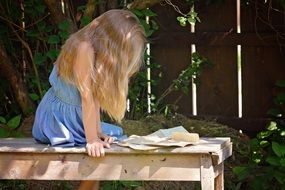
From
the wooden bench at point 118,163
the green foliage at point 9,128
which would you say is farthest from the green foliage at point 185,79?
the wooden bench at point 118,163

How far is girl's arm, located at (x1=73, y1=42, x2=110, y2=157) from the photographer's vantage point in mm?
3656

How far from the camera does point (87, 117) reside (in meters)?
3.68

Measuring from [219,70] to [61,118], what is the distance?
2.64m

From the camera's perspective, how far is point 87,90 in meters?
3.69

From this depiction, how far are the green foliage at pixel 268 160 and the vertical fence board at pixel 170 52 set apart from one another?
98cm

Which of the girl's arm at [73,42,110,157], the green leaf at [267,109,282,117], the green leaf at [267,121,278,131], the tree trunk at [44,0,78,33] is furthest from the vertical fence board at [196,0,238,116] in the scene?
the girl's arm at [73,42,110,157]

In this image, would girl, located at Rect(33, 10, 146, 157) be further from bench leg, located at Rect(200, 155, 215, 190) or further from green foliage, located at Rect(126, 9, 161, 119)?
green foliage, located at Rect(126, 9, 161, 119)

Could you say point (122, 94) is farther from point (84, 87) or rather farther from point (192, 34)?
point (192, 34)

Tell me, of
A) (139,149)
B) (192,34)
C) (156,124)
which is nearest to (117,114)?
(139,149)

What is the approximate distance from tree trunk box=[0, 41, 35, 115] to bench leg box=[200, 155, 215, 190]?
2.40 meters

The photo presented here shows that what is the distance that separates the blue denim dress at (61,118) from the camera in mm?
3840

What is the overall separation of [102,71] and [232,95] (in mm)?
2764

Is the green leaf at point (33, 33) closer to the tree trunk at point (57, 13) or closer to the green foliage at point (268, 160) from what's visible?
the tree trunk at point (57, 13)

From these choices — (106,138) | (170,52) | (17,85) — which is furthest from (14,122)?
(170,52)
